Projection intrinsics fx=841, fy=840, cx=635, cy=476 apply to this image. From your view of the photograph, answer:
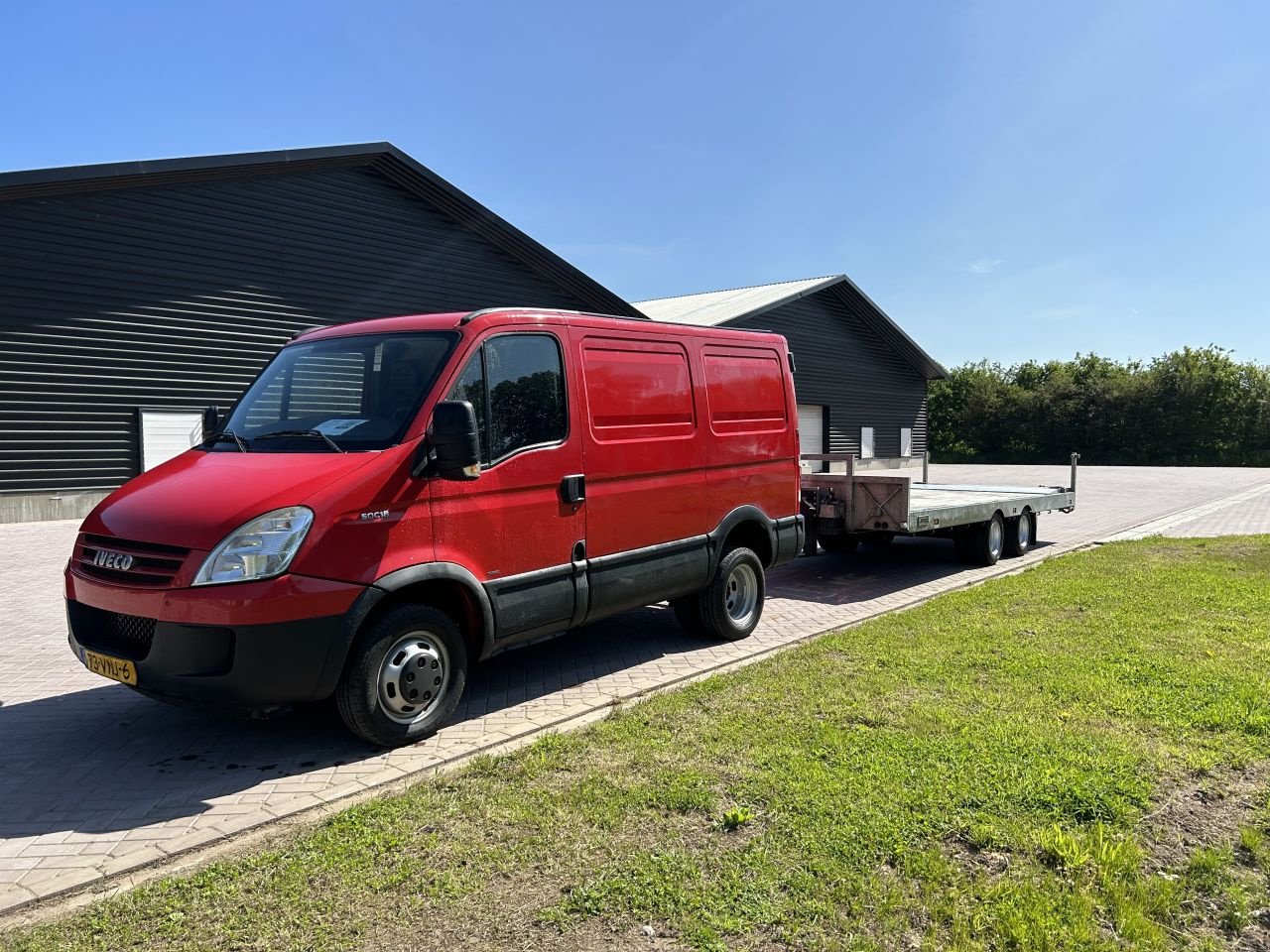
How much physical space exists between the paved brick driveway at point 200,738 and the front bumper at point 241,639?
1.63 feet

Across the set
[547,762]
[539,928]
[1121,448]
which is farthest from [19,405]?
[1121,448]

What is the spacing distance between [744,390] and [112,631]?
485 cm

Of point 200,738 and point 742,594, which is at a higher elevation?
point 742,594

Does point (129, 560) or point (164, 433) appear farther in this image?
point (164, 433)

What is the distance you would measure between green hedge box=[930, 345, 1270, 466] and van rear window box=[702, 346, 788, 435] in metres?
49.6

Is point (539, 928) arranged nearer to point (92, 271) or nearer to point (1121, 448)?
point (92, 271)

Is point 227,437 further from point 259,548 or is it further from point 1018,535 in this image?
point 1018,535

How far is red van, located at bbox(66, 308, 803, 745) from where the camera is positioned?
13.5 ft

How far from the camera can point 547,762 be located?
169 inches

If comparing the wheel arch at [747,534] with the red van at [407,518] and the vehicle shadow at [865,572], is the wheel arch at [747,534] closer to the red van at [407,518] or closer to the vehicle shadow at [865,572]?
the red van at [407,518]

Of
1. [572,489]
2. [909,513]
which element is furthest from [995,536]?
[572,489]

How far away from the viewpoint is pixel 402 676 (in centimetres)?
464

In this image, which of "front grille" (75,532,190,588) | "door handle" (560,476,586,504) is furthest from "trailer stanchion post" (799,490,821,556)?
"front grille" (75,532,190,588)

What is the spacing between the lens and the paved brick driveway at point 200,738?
147 inches
